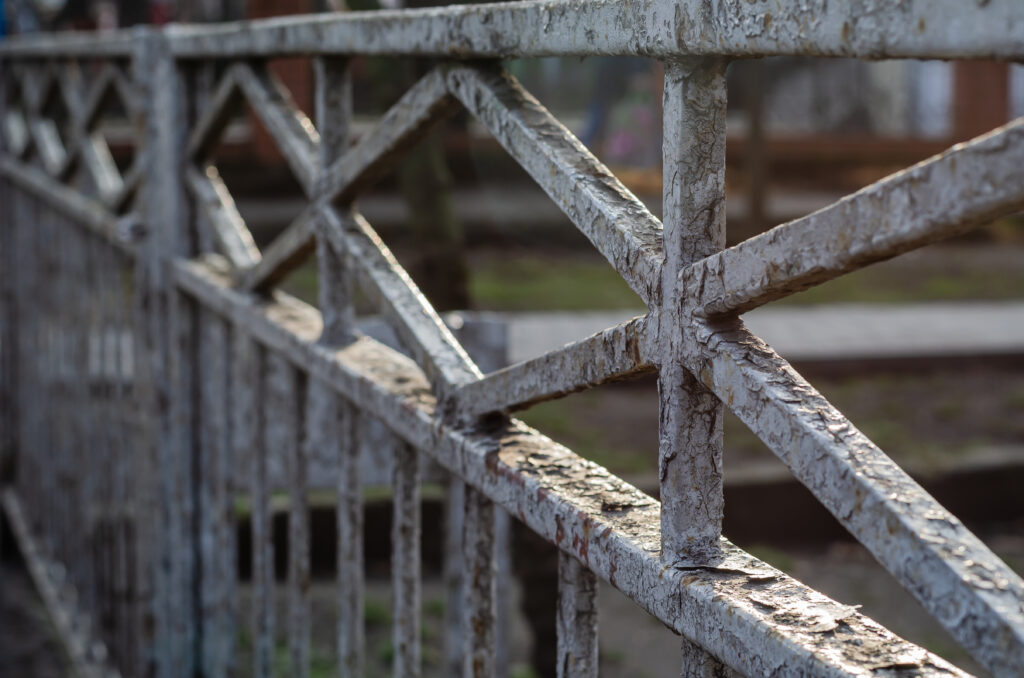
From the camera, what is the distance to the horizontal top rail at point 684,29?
2.02 ft

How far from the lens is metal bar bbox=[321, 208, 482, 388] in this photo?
4.18ft

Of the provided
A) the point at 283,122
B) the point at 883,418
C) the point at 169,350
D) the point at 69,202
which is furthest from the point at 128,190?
the point at 883,418

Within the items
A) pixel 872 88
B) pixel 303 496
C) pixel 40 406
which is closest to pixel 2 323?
pixel 40 406

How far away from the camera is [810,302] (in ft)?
27.6

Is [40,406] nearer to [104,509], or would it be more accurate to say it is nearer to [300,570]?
[104,509]

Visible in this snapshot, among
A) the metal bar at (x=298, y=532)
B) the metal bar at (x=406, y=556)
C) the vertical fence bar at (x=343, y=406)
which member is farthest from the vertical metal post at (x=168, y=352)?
the metal bar at (x=406, y=556)

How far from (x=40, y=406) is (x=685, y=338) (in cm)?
314

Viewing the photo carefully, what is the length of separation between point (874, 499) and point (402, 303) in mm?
756

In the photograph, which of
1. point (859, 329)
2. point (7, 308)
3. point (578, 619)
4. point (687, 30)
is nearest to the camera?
point (687, 30)

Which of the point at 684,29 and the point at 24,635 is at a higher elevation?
the point at 684,29

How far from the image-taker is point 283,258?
1693 mm

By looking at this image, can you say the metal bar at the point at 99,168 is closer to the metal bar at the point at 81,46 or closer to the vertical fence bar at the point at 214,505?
the metal bar at the point at 81,46

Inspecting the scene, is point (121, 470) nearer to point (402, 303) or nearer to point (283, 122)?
point (283, 122)

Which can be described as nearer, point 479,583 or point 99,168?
point 479,583
